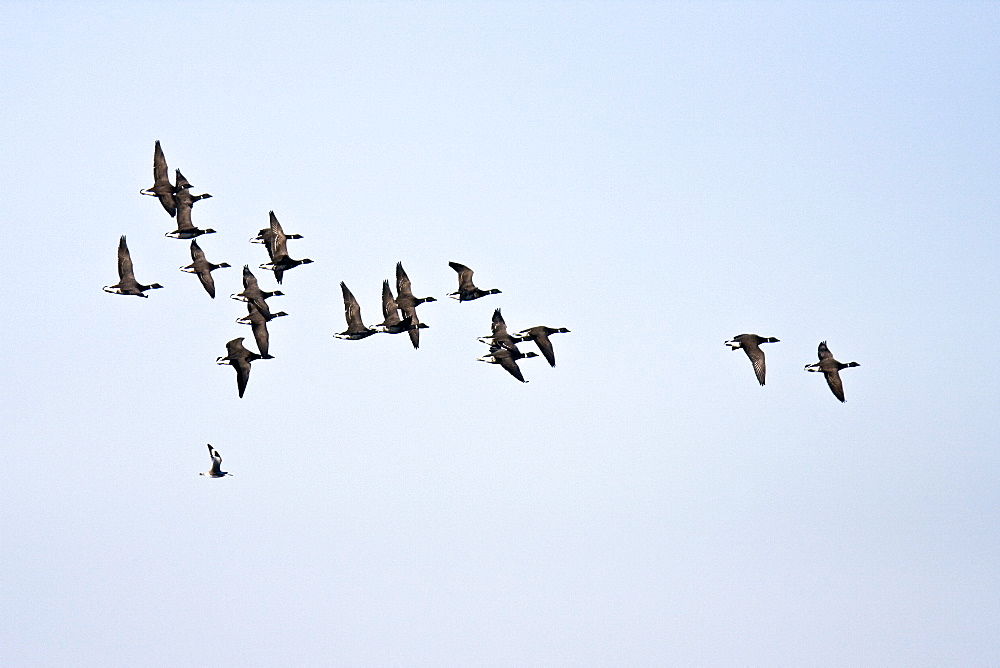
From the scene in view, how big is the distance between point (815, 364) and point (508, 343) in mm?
15069

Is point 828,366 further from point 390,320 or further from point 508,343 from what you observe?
point 390,320

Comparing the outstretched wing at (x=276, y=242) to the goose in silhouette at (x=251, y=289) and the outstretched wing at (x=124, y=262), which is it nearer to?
the goose in silhouette at (x=251, y=289)

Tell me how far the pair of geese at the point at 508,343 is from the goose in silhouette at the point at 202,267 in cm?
1341

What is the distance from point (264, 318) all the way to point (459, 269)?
10.0m

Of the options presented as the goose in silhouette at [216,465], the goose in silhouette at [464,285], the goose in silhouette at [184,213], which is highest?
the goose in silhouette at [184,213]

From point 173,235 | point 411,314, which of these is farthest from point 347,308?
point 173,235

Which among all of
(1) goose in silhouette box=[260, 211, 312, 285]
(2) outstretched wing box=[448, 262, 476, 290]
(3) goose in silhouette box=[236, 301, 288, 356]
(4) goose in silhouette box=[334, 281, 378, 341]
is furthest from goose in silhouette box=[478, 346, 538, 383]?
(3) goose in silhouette box=[236, 301, 288, 356]

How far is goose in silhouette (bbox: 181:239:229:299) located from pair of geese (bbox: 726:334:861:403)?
25.1 metres

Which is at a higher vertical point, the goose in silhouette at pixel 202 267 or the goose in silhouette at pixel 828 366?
the goose in silhouette at pixel 202 267

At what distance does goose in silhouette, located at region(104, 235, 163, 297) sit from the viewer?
80812 mm

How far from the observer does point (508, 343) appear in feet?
274

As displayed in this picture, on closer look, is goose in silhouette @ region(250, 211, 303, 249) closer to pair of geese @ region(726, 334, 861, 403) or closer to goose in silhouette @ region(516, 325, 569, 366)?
goose in silhouette @ region(516, 325, 569, 366)

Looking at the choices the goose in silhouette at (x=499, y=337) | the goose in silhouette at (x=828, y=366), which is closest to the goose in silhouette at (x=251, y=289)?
the goose in silhouette at (x=499, y=337)

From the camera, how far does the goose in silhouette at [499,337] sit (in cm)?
8281
